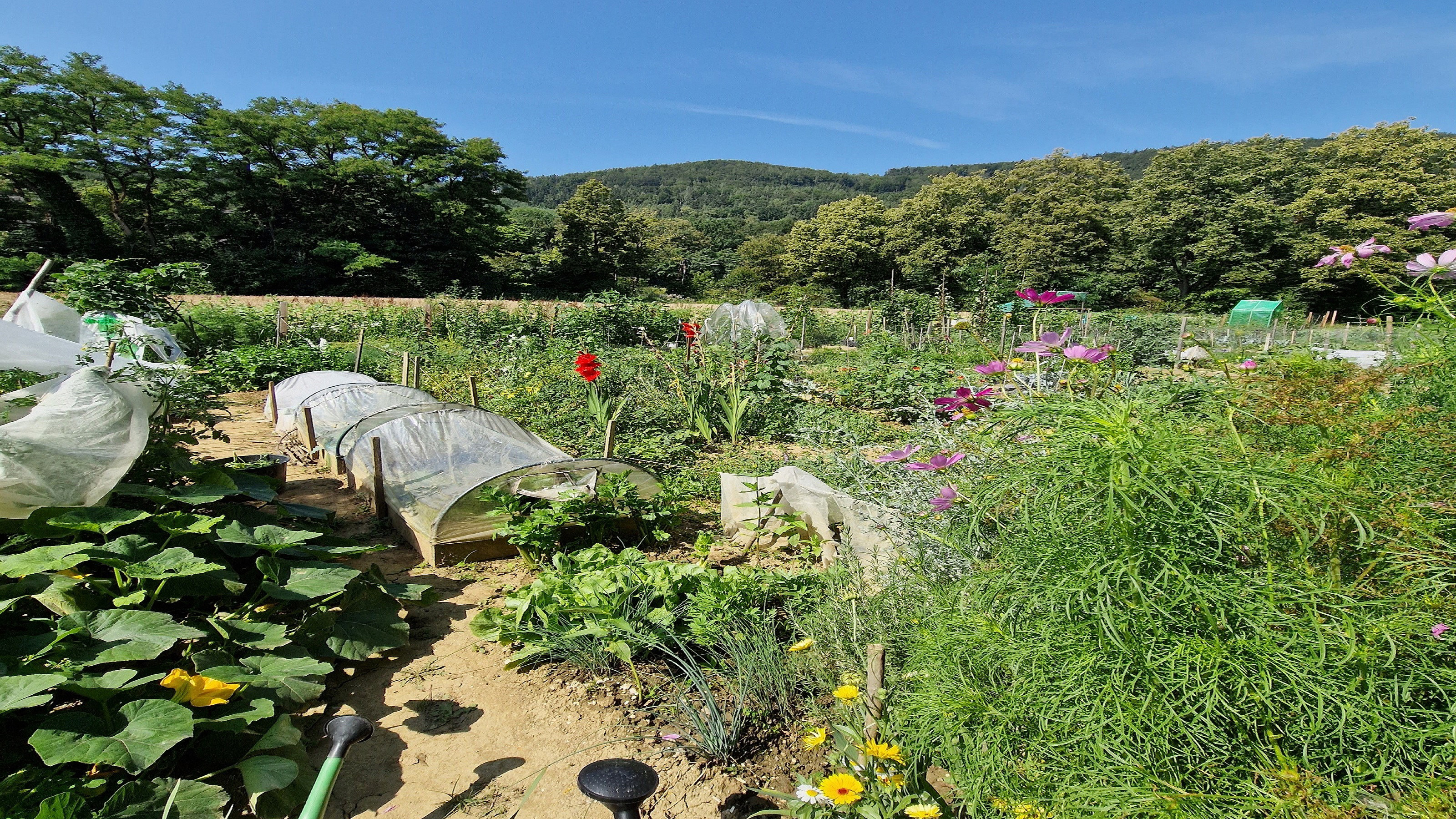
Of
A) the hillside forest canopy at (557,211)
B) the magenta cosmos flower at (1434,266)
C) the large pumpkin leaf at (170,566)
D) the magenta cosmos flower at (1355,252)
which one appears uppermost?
the hillside forest canopy at (557,211)

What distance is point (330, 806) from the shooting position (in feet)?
6.84

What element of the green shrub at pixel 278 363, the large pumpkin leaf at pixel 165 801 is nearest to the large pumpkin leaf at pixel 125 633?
the large pumpkin leaf at pixel 165 801

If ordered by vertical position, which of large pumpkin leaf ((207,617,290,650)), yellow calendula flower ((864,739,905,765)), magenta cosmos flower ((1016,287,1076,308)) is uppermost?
magenta cosmos flower ((1016,287,1076,308))

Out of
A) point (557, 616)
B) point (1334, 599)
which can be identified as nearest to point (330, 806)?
point (557, 616)

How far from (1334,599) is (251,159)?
33.2 m

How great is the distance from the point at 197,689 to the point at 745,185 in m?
118

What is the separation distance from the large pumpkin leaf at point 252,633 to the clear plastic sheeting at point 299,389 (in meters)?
4.61

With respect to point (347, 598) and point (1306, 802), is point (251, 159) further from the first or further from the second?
point (1306, 802)

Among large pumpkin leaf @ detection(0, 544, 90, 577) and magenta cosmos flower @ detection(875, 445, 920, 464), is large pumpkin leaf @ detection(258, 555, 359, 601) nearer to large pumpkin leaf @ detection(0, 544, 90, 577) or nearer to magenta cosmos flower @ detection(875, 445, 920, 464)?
large pumpkin leaf @ detection(0, 544, 90, 577)

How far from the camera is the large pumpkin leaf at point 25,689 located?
63.2 inches

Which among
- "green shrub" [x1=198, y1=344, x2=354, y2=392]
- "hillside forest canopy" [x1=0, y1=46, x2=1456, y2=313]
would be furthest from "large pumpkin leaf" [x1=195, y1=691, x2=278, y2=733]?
"hillside forest canopy" [x1=0, y1=46, x2=1456, y2=313]

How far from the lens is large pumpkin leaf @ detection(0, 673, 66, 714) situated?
1.61m

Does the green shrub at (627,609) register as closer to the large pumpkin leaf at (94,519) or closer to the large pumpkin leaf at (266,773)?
the large pumpkin leaf at (266,773)

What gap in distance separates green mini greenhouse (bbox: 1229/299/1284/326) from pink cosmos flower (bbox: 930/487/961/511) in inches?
922
